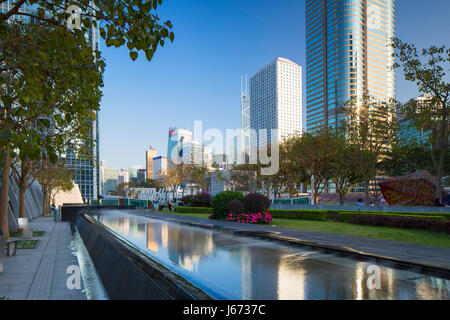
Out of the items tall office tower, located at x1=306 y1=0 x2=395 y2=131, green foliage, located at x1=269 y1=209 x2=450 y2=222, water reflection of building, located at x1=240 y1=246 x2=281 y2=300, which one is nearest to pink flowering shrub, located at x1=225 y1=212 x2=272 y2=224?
green foliage, located at x1=269 y1=209 x2=450 y2=222

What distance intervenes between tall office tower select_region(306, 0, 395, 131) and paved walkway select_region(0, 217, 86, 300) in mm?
101937

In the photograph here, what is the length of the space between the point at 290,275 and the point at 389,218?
12077 millimetres

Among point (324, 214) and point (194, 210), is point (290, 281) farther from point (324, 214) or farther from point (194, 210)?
point (194, 210)

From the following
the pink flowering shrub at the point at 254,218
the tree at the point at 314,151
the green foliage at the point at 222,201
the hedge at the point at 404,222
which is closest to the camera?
the hedge at the point at 404,222

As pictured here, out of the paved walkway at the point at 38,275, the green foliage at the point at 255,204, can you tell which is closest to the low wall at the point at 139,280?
the paved walkway at the point at 38,275

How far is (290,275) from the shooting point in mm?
6250

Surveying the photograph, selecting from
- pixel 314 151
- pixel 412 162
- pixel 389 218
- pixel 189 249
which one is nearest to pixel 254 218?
pixel 389 218

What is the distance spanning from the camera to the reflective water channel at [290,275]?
5125 millimetres

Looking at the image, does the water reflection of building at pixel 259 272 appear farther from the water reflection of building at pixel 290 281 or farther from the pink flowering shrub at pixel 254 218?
the pink flowering shrub at pixel 254 218

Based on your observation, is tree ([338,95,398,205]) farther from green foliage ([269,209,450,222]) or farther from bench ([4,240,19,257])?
bench ([4,240,19,257])

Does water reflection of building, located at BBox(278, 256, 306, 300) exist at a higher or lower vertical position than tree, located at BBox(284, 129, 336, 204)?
lower

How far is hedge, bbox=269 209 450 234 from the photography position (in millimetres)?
14038

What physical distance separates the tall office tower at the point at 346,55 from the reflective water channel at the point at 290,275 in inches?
Result: 4076
